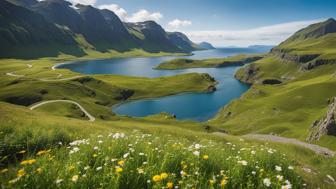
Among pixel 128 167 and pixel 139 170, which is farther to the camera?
pixel 128 167

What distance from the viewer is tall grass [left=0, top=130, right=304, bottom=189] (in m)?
7.18

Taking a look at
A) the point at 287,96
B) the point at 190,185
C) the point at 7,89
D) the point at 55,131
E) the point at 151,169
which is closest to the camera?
the point at 190,185

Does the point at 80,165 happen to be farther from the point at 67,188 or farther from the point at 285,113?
the point at 285,113

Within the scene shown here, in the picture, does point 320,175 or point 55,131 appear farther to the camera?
point 320,175

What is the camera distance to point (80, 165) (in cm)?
815

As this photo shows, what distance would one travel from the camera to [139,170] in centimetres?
759

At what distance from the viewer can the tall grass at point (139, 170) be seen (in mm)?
7176

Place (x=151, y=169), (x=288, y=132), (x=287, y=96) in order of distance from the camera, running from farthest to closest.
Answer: (x=287, y=96) < (x=288, y=132) < (x=151, y=169)

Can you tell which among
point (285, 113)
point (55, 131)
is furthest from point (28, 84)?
point (55, 131)

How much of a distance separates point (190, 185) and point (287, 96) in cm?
14801

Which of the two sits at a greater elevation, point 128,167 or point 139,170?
point 139,170

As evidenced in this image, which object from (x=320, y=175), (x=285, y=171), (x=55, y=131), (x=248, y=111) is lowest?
(x=248, y=111)

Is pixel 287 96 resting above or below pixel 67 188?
below

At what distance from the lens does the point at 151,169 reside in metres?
8.10
